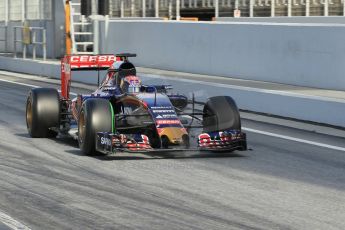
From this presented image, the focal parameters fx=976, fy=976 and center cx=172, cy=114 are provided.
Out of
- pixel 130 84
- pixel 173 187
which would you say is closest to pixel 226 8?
pixel 130 84

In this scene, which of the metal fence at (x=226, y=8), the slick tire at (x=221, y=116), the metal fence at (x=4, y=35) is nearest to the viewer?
the slick tire at (x=221, y=116)

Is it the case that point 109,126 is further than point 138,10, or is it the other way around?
point 138,10

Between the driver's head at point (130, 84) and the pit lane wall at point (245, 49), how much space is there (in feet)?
22.5

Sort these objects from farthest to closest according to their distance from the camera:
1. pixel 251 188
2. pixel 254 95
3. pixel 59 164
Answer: pixel 254 95, pixel 59 164, pixel 251 188

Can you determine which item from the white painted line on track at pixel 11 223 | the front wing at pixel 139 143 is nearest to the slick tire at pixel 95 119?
the front wing at pixel 139 143

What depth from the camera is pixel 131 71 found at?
43.7ft

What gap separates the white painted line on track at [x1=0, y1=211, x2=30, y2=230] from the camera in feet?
25.7

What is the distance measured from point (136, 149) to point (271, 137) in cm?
388

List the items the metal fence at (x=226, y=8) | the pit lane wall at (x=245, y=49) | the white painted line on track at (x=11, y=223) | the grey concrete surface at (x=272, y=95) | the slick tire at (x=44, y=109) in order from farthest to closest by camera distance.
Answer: the metal fence at (x=226, y=8), the pit lane wall at (x=245, y=49), the grey concrete surface at (x=272, y=95), the slick tire at (x=44, y=109), the white painted line on track at (x=11, y=223)

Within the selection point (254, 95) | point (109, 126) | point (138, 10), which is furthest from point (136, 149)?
point (138, 10)

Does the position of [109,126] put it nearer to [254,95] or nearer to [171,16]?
[254,95]

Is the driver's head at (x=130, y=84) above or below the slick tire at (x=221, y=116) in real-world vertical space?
above

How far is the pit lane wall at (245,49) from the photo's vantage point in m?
19.3

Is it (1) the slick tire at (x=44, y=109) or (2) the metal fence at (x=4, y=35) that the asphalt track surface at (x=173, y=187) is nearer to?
(1) the slick tire at (x=44, y=109)
